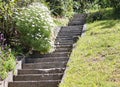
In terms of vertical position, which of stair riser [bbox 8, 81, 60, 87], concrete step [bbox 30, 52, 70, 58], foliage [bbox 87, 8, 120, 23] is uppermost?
foliage [bbox 87, 8, 120, 23]

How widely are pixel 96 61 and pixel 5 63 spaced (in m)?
2.52

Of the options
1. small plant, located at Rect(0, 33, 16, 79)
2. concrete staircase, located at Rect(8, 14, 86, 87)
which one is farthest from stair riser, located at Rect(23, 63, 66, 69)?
small plant, located at Rect(0, 33, 16, 79)

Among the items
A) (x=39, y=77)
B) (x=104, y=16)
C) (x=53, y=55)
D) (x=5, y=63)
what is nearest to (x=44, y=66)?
(x=39, y=77)

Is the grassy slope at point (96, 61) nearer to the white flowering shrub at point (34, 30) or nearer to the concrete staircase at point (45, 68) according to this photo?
the concrete staircase at point (45, 68)

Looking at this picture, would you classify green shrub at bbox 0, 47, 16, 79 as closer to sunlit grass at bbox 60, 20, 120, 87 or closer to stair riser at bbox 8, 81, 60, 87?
stair riser at bbox 8, 81, 60, 87

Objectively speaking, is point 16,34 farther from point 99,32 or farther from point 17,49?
point 99,32

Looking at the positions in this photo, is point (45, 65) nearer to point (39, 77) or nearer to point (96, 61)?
point (39, 77)

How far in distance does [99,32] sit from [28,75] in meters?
5.50

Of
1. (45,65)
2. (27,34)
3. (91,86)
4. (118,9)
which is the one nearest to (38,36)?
(27,34)

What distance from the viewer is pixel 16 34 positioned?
12.1 meters

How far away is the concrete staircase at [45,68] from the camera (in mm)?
9227

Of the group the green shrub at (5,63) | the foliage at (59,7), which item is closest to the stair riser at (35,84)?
the green shrub at (5,63)

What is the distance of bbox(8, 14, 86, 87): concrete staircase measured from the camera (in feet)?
30.3

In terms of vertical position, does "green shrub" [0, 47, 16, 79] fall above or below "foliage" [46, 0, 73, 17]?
below
